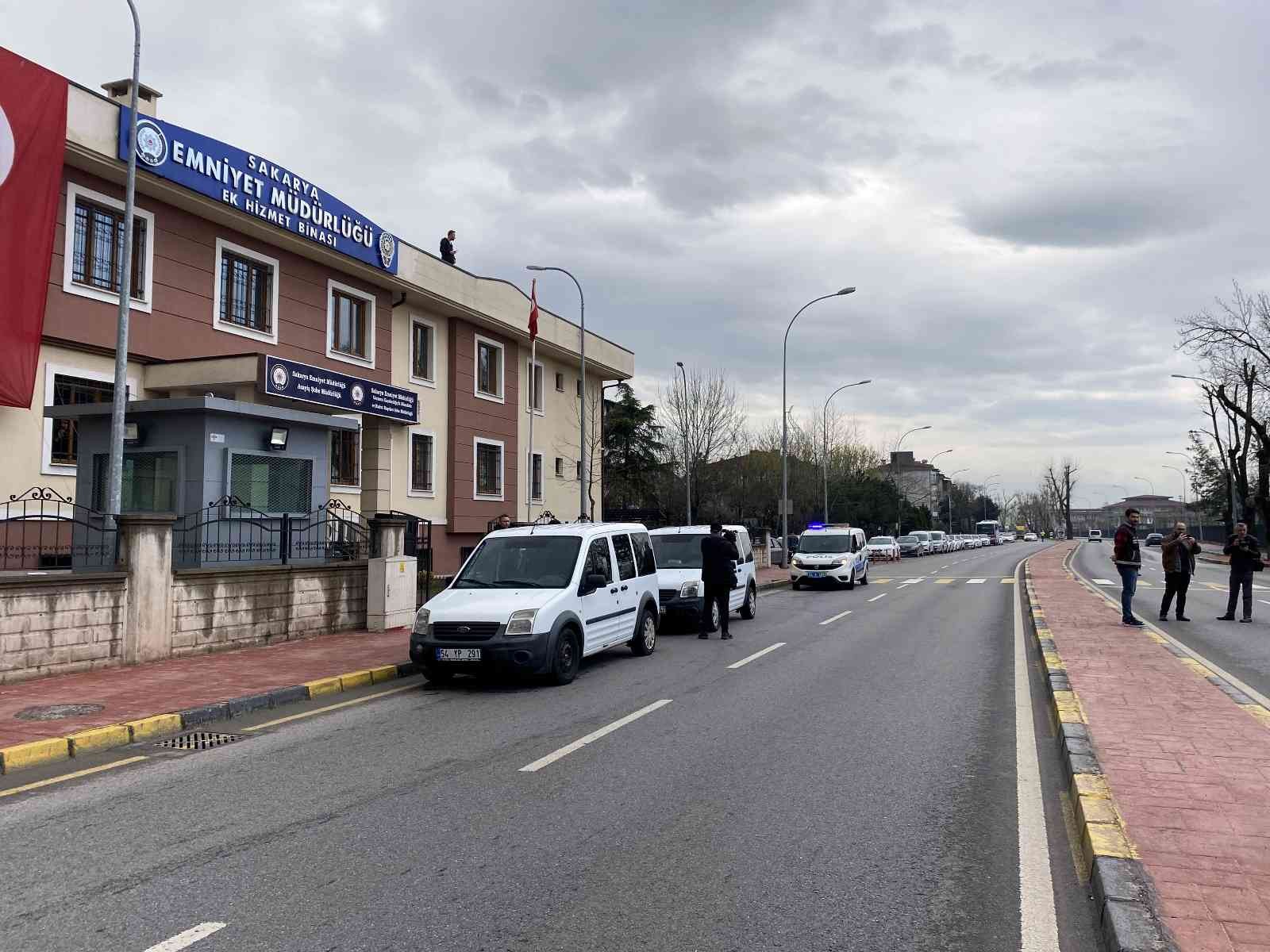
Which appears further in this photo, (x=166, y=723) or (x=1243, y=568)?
(x=1243, y=568)

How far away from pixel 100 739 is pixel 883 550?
48.5m

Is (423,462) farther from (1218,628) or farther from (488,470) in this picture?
(1218,628)

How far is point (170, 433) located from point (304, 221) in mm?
8396

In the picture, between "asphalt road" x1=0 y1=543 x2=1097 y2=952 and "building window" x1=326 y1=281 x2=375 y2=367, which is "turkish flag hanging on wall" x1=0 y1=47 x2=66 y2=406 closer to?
"building window" x1=326 y1=281 x2=375 y2=367

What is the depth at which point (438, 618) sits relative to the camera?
10.2m

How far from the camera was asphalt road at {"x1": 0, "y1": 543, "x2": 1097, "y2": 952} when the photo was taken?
13.0 ft

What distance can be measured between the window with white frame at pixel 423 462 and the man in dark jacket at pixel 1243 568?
18.9 meters

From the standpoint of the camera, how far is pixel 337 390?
20531 mm

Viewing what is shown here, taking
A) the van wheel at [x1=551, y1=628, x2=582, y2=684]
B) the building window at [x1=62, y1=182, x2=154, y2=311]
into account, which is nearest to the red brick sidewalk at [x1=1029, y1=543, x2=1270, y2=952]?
the van wheel at [x1=551, y1=628, x2=582, y2=684]

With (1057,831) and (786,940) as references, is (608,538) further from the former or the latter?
(786,940)

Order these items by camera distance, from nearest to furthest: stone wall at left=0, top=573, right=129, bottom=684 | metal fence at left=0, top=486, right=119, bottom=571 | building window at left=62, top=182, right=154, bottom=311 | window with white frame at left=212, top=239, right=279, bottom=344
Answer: stone wall at left=0, top=573, right=129, bottom=684, metal fence at left=0, top=486, right=119, bottom=571, building window at left=62, top=182, right=154, bottom=311, window with white frame at left=212, top=239, right=279, bottom=344

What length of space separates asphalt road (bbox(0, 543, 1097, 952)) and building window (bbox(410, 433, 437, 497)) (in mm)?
16820

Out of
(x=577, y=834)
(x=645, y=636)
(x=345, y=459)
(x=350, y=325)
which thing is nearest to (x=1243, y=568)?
(x=645, y=636)

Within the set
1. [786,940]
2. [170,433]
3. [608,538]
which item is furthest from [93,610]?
[786,940]
